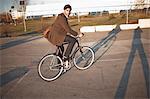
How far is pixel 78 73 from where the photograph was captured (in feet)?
27.0

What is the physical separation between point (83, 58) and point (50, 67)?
4.07 feet

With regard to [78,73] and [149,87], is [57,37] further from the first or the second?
[149,87]

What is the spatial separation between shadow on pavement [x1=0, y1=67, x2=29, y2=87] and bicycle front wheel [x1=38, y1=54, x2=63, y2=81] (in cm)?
85

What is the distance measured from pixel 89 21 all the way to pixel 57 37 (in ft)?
87.6

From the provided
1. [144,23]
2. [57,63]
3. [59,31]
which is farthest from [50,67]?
[144,23]

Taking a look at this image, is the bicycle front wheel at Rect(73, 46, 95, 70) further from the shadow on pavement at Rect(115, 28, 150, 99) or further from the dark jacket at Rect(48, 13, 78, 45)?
the shadow on pavement at Rect(115, 28, 150, 99)

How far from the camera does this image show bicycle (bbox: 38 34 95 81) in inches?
304

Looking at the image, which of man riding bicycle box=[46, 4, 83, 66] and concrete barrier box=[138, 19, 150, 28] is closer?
man riding bicycle box=[46, 4, 83, 66]

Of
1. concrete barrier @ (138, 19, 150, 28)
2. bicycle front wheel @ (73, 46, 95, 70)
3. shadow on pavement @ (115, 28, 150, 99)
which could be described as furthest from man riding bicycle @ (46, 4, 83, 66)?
concrete barrier @ (138, 19, 150, 28)

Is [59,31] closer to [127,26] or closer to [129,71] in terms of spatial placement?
[129,71]

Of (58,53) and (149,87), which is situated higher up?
(58,53)

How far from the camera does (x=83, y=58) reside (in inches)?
344

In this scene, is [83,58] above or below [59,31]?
below

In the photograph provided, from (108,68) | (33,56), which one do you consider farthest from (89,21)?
(108,68)
